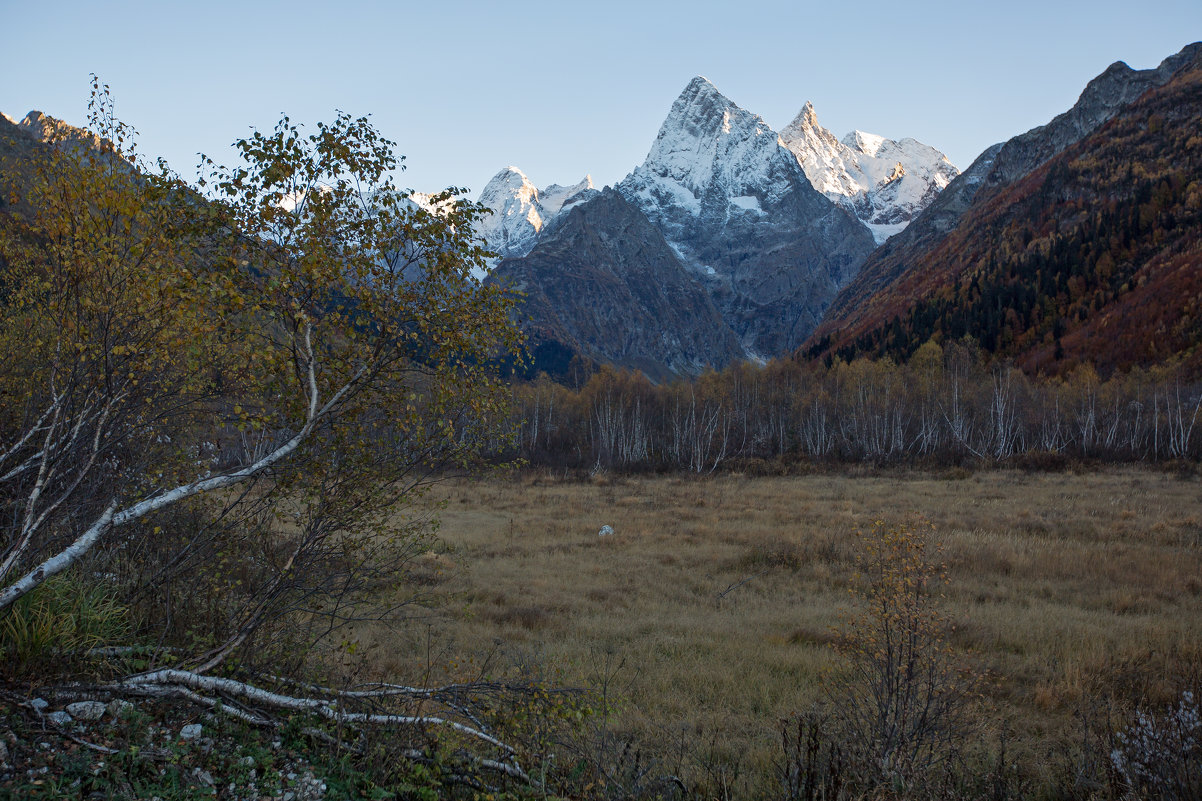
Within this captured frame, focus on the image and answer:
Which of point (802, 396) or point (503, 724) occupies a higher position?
point (802, 396)

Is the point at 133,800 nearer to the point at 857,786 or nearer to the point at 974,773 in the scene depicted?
the point at 857,786

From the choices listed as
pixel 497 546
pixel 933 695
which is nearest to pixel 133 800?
pixel 933 695

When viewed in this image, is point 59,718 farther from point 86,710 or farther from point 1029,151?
point 1029,151

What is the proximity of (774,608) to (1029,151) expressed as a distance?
8057 inches

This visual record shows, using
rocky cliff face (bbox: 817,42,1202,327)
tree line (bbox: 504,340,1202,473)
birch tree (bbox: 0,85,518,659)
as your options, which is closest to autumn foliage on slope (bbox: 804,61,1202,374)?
tree line (bbox: 504,340,1202,473)

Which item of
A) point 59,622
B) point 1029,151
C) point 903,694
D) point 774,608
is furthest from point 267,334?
point 1029,151

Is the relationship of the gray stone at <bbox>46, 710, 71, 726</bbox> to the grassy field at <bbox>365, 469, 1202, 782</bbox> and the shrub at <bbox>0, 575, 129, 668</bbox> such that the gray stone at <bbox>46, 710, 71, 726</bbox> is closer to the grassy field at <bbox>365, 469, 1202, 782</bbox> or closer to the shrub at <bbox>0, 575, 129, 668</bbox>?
the shrub at <bbox>0, 575, 129, 668</bbox>

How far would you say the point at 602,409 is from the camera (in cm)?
6331

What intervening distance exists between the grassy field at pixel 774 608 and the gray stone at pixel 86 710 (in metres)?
2.40

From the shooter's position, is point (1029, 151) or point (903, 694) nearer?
point (903, 694)

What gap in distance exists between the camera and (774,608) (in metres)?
11.3

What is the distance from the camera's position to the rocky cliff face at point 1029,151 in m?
149

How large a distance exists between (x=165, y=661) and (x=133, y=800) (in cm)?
183

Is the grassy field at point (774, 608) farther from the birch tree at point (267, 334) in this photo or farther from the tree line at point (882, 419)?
the tree line at point (882, 419)
